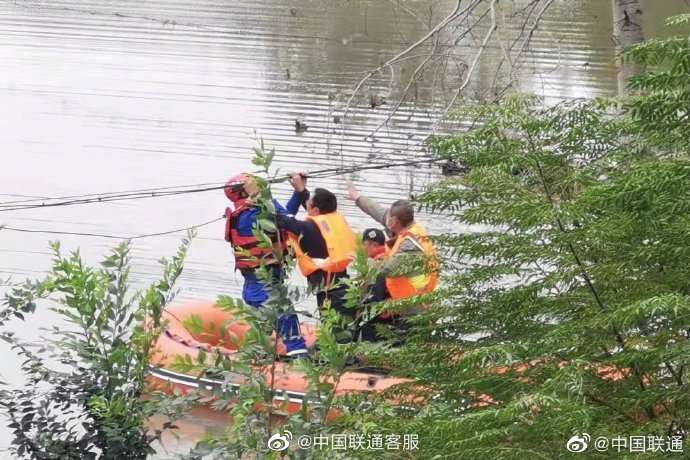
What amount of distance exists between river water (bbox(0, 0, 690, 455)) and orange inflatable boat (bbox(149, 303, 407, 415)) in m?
0.84

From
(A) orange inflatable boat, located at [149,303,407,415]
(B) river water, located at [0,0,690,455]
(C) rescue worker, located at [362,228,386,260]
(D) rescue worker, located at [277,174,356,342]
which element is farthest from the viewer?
(B) river water, located at [0,0,690,455]

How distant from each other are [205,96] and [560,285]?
1469 centimetres

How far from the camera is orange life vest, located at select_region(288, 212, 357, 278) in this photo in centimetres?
753

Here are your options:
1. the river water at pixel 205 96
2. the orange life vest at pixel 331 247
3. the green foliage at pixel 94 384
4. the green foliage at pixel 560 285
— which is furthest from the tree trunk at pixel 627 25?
the green foliage at pixel 94 384

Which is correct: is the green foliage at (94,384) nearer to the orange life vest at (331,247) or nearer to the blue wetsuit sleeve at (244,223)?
the blue wetsuit sleeve at (244,223)

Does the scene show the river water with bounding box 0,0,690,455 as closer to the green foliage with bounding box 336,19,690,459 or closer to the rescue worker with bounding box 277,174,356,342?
the rescue worker with bounding box 277,174,356,342

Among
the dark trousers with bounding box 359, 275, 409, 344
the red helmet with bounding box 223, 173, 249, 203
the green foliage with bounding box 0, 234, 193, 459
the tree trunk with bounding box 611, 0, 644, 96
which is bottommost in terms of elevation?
the dark trousers with bounding box 359, 275, 409, 344

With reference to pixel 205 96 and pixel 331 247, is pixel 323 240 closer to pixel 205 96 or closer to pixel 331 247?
pixel 331 247

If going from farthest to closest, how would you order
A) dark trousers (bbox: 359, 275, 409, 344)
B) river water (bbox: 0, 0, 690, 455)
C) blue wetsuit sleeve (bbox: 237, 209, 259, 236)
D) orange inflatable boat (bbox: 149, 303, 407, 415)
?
river water (bbox: 0, 0, 690, 455) < blue wetsuit sleeve (bbox: 237, 209, 259, 236) < dark trousers (bbox: 359, 275, 409, 344) < orange inflatable boat (bbox: 149, 303, 407, 415)

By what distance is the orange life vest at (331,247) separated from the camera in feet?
24.7

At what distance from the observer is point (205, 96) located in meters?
18.4

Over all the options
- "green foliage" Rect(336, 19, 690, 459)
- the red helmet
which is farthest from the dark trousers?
the red helmet

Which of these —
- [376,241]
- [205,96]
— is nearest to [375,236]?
[376,241]

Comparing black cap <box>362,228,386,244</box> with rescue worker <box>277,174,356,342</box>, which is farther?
rescue worker <box>277,174,356,342</box>
